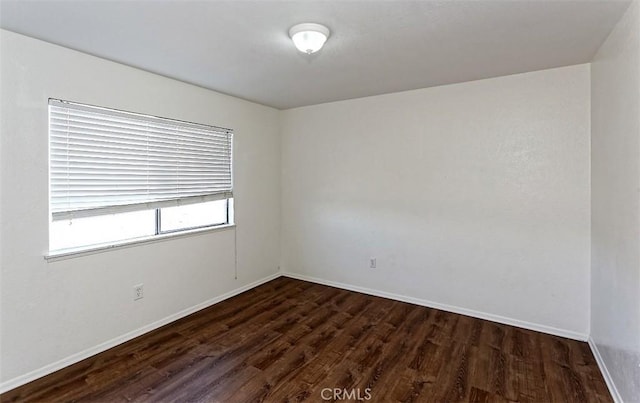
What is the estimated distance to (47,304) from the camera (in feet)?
Answer: 7.50

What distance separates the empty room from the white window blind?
0.01 metres

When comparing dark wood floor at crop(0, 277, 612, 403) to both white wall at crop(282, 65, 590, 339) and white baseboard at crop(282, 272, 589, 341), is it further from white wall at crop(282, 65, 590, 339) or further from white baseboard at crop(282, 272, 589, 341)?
white wall at crop(282, 65, 590, 339)

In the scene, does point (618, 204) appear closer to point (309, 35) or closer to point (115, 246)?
point (309, 35)

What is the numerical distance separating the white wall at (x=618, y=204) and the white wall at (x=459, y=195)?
0.67 feet

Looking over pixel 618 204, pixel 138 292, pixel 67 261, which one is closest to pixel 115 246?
pixel 67 261

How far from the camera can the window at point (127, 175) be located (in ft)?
7.78

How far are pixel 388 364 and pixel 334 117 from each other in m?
2.90

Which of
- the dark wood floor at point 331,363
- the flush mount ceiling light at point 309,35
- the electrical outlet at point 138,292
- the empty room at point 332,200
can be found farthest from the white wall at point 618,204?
the electrical outlet at point 138,292

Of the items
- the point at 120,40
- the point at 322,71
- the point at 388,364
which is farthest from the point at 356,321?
the point at 120,40

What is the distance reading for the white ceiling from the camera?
1.81 meters

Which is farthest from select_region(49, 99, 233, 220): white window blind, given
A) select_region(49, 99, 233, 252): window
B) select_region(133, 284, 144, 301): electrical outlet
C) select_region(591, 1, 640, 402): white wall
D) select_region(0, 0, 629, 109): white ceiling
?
select_region(591, 1, 640, 402): white wall

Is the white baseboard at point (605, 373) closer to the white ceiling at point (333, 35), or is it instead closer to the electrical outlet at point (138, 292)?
the white ceiling at point (333, 35)

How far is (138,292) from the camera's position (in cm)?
285

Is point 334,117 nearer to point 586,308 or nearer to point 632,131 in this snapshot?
point 632,131
